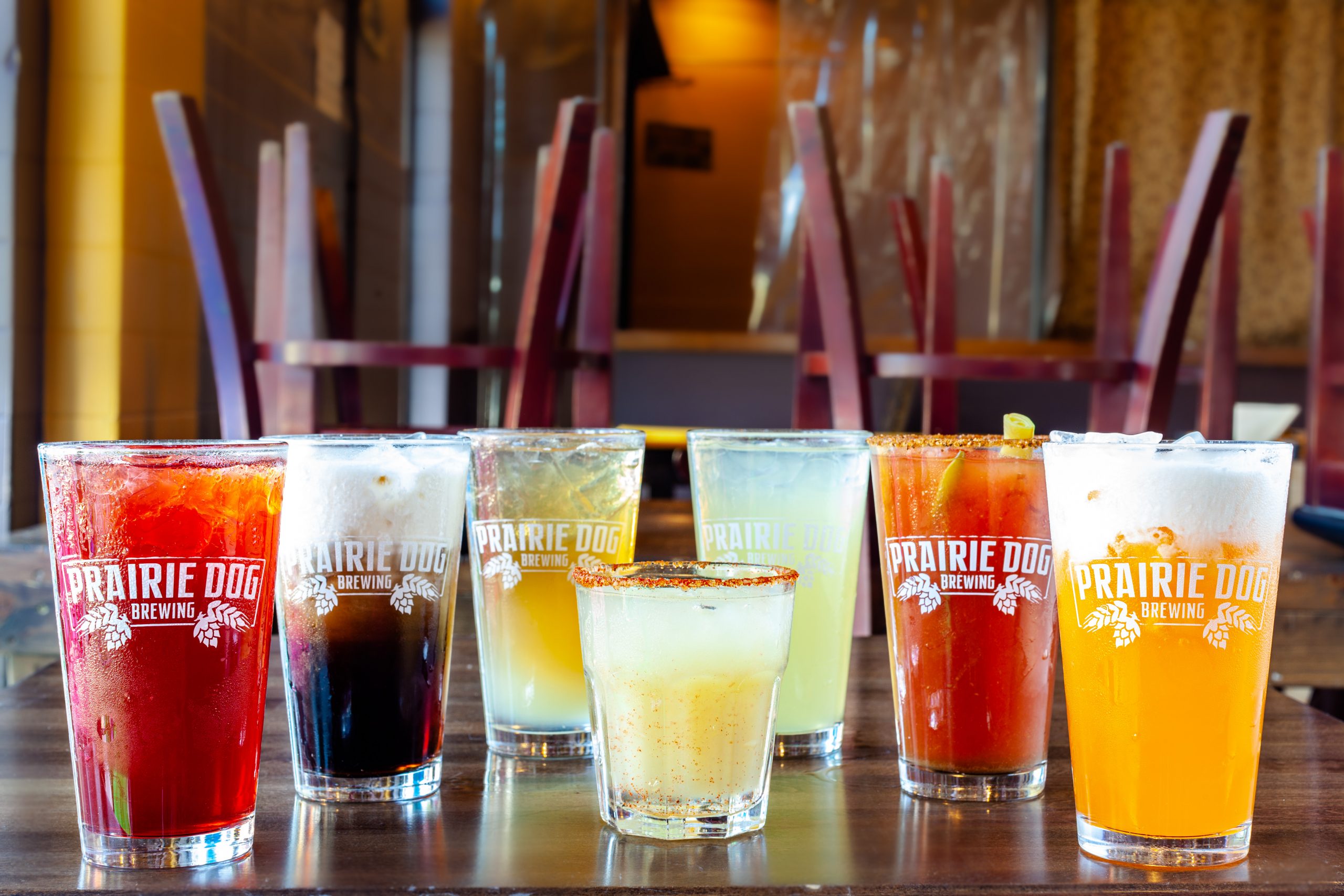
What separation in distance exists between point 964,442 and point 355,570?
0.24m

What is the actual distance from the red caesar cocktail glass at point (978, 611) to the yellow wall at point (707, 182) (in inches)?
221

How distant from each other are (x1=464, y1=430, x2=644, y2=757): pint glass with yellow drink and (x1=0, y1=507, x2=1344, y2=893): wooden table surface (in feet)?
0.08

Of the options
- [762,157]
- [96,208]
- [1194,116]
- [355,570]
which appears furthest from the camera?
[762,157]

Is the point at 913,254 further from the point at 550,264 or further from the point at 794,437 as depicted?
the point at 794,437

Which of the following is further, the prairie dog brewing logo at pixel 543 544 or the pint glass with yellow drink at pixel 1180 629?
the prairie dog brewing logo at pixel 543 544

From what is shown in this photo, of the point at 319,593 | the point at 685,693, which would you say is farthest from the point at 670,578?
the point at 319,593

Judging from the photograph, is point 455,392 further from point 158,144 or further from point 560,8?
point 158,144

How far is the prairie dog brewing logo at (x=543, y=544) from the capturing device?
1.76ft

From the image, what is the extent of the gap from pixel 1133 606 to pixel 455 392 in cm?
451

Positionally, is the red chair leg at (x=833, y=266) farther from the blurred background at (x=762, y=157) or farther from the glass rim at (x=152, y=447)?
the blurred background at (x=762, y=157)

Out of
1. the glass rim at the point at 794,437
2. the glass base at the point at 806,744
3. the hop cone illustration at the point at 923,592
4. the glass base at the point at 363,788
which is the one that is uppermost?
the glass rim at the point at 794,437

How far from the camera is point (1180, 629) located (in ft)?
1.33

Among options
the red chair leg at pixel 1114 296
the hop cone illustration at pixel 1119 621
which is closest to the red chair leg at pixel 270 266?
the red chair leg at pixel 1114 296

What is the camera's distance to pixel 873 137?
5.82 meters
